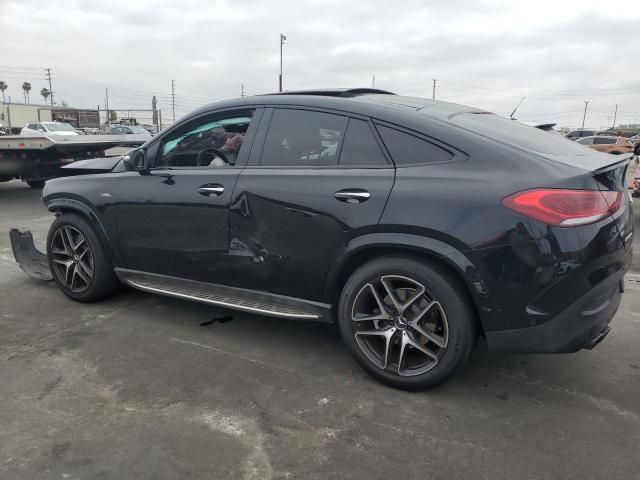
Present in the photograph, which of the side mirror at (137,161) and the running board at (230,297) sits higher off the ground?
the side mirror at (137,161)

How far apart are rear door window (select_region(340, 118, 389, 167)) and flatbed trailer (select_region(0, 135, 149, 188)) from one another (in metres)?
8.84

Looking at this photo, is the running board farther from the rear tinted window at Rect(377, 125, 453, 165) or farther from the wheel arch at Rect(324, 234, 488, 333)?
the rear tinted window at Rect(377, 125, 453, 165)

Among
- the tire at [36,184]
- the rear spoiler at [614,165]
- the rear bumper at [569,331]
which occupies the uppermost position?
the rear spoiler at [614,165]

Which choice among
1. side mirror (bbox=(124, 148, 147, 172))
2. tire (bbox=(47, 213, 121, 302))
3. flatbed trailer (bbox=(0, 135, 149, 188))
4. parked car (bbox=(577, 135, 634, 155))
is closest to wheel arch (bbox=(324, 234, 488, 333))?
side mirror (bbox=(124, 148, 147, 172))

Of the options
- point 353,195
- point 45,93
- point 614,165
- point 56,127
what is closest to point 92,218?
point 353,195

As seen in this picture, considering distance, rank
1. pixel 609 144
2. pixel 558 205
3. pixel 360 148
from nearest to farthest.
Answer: pixel 558 205, pixel 360 148, pixel 609 144

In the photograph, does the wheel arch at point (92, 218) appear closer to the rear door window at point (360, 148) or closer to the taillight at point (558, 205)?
the rear door window at point (360, 148)

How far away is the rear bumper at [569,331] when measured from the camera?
258 centimetres

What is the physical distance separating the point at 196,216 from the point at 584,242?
2.33 m

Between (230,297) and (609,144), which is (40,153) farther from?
(609,144)

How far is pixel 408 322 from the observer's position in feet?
9.48

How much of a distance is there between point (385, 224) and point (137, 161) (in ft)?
6.95

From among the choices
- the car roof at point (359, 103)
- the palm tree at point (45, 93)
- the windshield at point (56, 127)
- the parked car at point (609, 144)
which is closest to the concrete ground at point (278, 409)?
the car roof at point (359, 103)

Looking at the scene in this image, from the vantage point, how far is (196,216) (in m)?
3.53
